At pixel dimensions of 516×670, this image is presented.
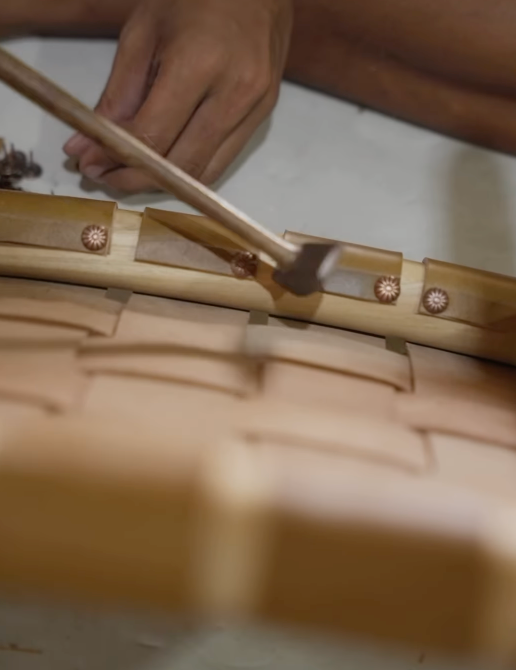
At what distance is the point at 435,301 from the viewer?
19.5 inches

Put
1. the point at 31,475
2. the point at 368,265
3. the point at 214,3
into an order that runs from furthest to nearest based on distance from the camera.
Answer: the point at 214,3, the point at 368,265, the point at 31,475

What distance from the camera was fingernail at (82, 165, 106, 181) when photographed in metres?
0.62

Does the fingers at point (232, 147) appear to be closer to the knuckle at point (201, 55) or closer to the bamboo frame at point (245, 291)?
the knuckle at point (201, 55)

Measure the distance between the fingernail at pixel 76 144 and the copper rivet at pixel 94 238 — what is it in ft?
0.56

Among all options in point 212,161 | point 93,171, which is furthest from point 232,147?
point 93,171

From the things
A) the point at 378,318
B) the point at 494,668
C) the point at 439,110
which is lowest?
the point at 494,668

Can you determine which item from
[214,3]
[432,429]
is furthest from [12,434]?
[214,3]

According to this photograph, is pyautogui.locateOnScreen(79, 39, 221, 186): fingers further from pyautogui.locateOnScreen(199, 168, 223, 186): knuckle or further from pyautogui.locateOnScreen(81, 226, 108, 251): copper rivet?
pyautogui.locateOnScreen(81, 226, 108, 251): copper rivet

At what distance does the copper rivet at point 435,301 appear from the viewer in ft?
1.62

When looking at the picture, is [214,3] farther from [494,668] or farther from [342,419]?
[494,668]

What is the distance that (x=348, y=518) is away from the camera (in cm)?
36

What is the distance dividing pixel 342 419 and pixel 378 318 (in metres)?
0.12

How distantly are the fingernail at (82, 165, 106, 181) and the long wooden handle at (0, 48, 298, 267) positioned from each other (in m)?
0.18

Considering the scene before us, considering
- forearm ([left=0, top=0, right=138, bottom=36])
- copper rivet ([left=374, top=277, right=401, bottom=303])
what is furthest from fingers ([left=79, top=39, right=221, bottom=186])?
copper rivet ([left=374, top=277, right=401, bottom=303])
